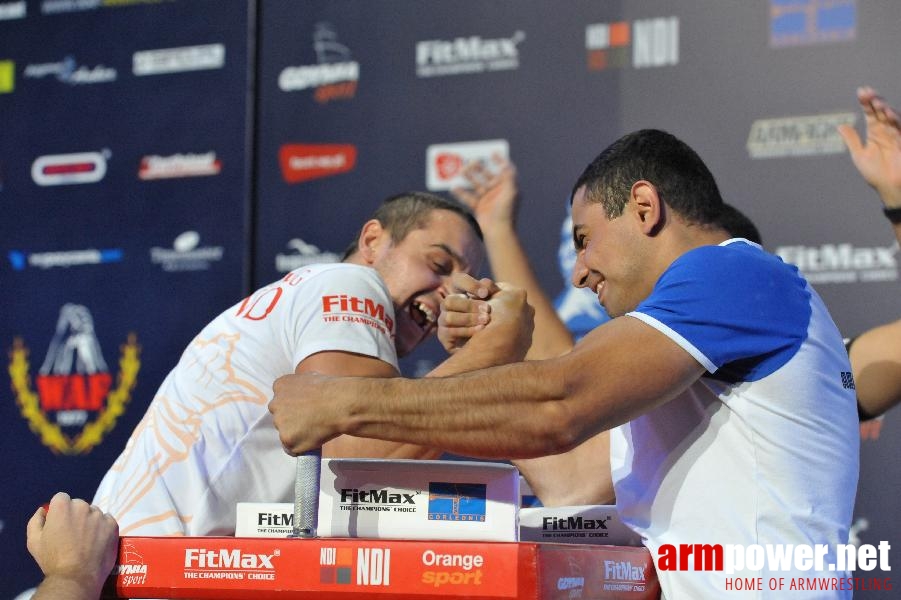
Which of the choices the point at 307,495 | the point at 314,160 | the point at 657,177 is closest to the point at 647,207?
the point at 657,177

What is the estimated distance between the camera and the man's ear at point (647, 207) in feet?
5.55

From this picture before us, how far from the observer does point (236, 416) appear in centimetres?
197

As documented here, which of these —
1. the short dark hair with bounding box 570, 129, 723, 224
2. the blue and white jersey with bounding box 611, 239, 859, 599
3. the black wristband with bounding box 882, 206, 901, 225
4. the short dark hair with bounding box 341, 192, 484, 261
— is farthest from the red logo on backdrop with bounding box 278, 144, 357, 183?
the blue and white jersey with bounding box 611, 239, 859, 599

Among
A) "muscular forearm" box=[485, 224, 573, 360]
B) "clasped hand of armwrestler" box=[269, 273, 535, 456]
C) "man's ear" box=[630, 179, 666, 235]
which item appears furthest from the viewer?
"muscular forearm" box=[485, 224, 573, 360]

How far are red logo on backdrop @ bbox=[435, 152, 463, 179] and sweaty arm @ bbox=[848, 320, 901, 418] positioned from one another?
60.1 inches

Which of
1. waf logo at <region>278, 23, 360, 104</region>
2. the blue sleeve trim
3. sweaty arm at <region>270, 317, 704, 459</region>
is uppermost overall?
waf logo at <region>278, 23, 360, 104</region>

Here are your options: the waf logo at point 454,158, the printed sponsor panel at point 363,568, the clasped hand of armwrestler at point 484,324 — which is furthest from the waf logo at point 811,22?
the printed sponsor panel at point 363,568

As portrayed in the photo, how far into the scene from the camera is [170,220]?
3.95 m

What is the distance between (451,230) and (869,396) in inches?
39.8

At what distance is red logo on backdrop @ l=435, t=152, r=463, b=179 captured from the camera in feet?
11.8

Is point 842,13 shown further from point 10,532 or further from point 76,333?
point 10,532
